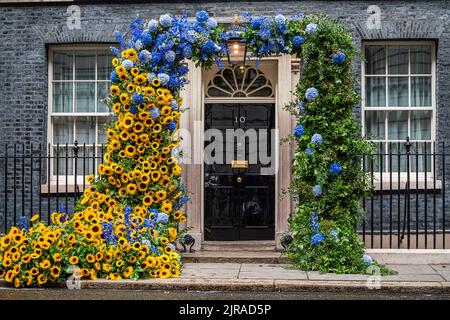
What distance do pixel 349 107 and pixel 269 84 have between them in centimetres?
254

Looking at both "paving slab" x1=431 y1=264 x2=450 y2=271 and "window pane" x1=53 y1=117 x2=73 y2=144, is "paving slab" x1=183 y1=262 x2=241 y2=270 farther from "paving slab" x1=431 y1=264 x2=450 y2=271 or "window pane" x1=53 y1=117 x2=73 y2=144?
"window pane" x1=53 y1=117 x2=73 y2=144

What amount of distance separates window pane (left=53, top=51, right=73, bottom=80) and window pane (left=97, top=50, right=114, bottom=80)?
0.52 m

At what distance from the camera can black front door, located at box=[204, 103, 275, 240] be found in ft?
39.2

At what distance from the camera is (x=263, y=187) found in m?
11.9

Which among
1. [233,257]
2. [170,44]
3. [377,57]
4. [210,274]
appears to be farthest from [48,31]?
[377,57]

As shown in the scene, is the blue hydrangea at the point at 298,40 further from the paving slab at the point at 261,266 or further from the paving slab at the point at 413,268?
the paving slab at the point at 413,268

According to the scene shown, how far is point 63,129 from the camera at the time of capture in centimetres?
1235

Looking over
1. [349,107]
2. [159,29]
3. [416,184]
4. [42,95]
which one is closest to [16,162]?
Answer: [42,95]

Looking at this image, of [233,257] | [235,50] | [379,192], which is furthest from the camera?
[379,192]

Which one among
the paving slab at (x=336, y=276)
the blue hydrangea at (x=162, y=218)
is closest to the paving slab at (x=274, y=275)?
the paving slab at (x=336, y=276)

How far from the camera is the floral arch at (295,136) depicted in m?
9.50

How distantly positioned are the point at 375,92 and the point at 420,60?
39.0 inches

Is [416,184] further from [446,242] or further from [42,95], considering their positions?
[42,95]

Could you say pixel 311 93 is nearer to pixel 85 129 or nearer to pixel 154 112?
pixel 154 112
